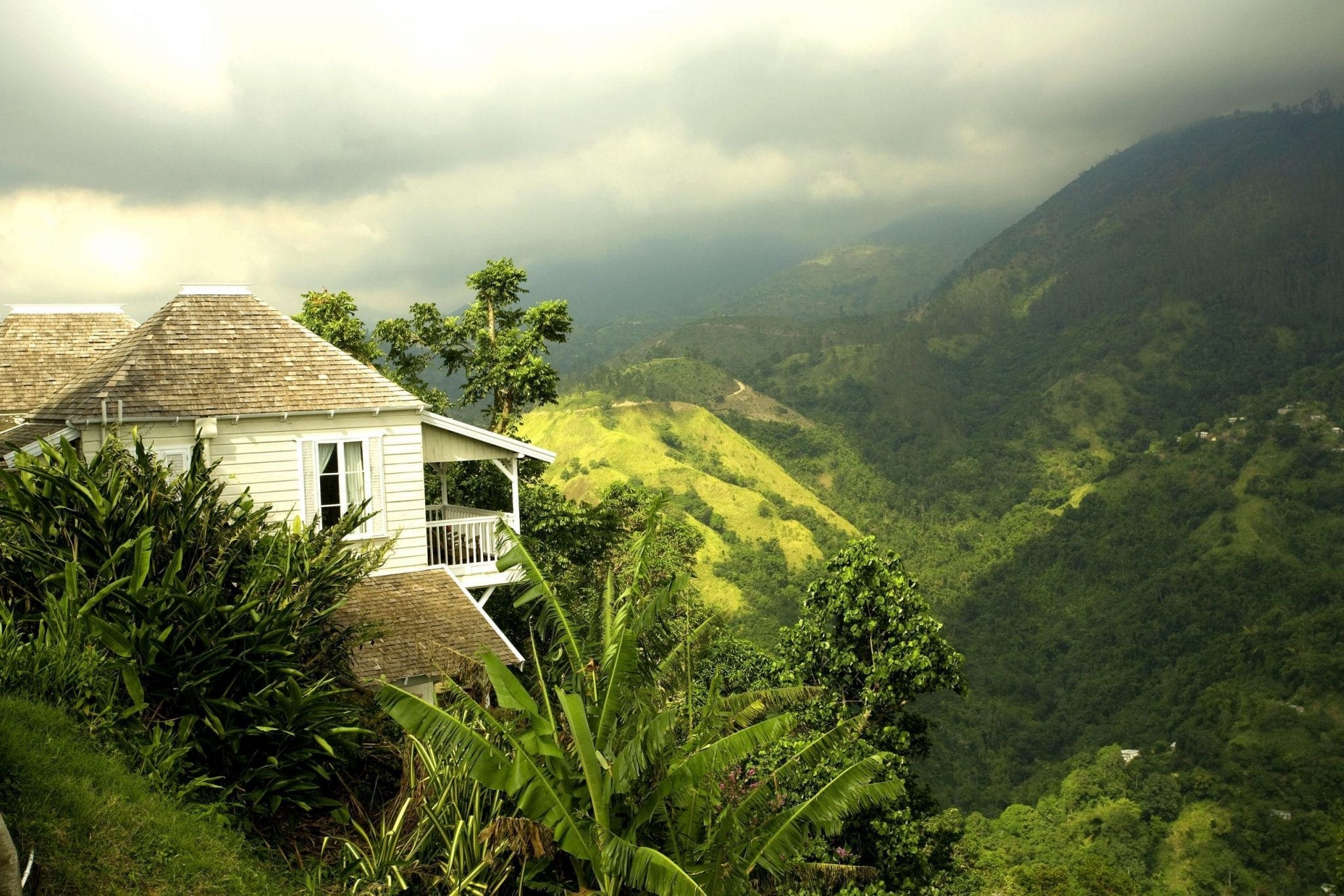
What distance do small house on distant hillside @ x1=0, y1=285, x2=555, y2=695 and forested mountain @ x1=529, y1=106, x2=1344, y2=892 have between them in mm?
23712

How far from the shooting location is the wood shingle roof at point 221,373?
13.3 meters

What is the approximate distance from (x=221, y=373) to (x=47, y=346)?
7.28 m

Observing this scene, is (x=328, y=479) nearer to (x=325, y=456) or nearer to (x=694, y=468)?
(x=325, y=456)

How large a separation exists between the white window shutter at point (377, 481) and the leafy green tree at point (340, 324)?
1011 cm

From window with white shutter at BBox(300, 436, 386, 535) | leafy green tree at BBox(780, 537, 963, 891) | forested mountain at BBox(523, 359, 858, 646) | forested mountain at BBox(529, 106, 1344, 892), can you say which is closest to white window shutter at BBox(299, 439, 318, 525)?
window with white shutter at BBox(300, 436, 386, 535)

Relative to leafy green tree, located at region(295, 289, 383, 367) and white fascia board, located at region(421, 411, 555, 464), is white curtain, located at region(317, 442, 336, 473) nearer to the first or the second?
white fascia board, located at region(421, 411, 555, 464)

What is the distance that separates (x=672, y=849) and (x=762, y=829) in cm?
86

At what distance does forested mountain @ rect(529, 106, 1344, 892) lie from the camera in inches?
2271

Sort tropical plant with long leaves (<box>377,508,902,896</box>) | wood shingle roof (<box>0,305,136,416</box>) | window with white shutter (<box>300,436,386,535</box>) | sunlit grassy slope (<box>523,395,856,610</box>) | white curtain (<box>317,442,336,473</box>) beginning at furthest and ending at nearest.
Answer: sunlit grassy slope (<box>523,395,856,610</box>)
wood shingle roof (<box>0,305,136,416</box>)
white curtain (<box>317,442,336,473</box>)
window with white shutter (<box>300,436,386,535</box>)
tropical plant with long leaves (<box>377,508,902,896</box>)

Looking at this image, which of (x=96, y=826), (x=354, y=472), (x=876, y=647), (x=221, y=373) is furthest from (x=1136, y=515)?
(x=96, y=826)

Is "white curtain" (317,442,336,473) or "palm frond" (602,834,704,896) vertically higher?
"white curtain" (317,442,336,473)

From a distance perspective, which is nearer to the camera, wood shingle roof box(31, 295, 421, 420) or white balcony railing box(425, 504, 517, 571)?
wood shingle roof box(31, 295, 421, 420)

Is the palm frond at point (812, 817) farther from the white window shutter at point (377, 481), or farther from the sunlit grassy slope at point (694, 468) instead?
the sunlit grassy slope at point (694, 468)

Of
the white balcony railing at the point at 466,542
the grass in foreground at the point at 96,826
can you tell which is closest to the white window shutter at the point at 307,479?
the white balcony railing at the point at 466,542
